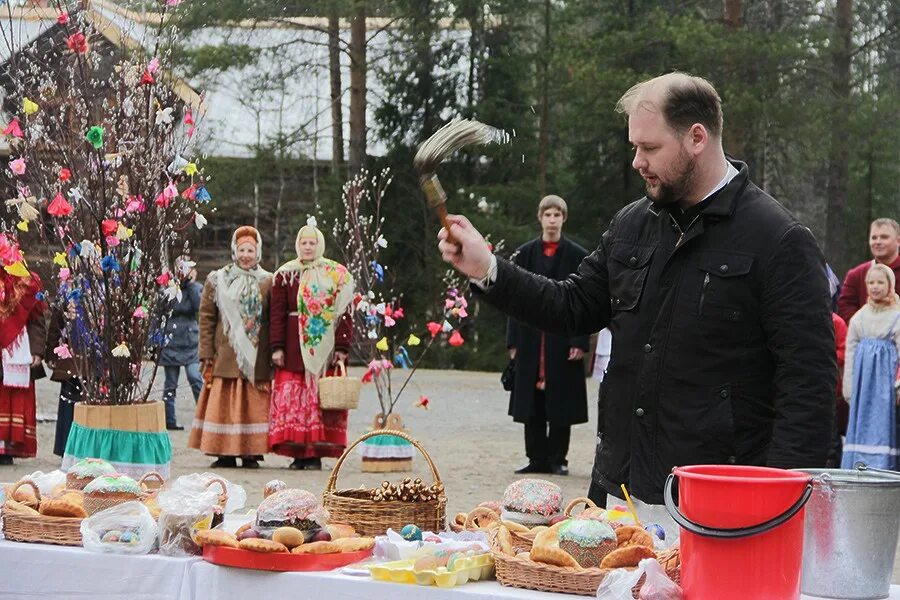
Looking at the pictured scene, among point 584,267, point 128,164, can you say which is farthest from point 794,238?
point 128,164

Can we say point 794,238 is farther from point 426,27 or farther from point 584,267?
point 426,27

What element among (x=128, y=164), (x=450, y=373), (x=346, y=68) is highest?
(x=346, y=68)

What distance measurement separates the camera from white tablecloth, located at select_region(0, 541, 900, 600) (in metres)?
2.79

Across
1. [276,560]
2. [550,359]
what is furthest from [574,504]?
[550,359]

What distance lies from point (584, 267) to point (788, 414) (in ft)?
2.38

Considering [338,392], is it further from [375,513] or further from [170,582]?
[170,582]

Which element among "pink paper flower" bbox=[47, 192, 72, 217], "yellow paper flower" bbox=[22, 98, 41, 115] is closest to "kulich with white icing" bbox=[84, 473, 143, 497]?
"pink paper flower" bbox=[47, 192, 72, 217]

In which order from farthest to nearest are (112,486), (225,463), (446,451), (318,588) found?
(446,451)
(225,463)
(112,486)
(318,588)

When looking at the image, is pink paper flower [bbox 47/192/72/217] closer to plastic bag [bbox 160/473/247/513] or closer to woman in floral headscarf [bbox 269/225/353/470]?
plastic bag [bbox 160/473/247/513]

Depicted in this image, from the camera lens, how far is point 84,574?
3.11 m

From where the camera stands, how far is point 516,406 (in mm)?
9211

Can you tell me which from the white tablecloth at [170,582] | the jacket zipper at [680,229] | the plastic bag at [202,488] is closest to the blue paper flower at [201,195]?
the plastic bag at [202,488]

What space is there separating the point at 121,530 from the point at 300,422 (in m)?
6.30

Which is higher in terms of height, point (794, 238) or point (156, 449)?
point (794, 238)
